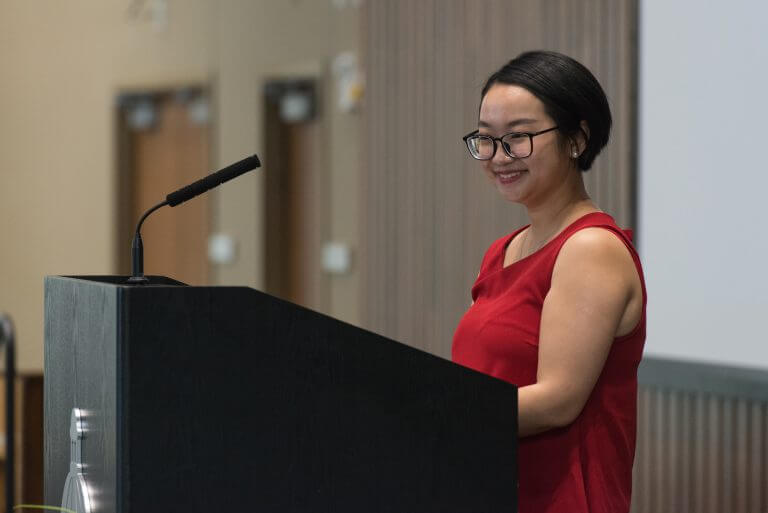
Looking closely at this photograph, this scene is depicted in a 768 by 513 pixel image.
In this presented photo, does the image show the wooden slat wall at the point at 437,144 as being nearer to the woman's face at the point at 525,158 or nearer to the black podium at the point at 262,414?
the woman's face at the point at 525,158

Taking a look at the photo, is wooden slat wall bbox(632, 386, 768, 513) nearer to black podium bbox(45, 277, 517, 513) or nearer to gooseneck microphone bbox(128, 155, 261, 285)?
black podium bbox(45, 277, 517, 513)

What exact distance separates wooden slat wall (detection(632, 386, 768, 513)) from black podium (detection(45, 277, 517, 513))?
1769 millimetres

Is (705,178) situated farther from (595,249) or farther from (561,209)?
(595,249)

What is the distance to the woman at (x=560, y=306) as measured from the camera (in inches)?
58.9

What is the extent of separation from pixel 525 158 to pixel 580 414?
1.28ft

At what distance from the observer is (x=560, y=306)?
1.52 metres

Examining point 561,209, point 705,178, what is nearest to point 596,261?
point 561,209

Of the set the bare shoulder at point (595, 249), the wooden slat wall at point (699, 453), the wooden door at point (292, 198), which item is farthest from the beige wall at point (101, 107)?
the bare shoulder at point (595, 249)

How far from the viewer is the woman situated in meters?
1.50

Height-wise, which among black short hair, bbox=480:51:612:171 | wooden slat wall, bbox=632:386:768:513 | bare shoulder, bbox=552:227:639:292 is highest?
black short hair, bbox=480:51:612:171

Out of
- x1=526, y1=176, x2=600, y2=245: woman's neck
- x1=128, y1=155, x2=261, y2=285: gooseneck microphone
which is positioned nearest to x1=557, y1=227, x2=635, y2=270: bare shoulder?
x1=526, y1=176, x2=600, y2=245: woman's neck

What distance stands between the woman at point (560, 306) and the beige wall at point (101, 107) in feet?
13.9

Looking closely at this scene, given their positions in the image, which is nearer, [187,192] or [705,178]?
[187,192]

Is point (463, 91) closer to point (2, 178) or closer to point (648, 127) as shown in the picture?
point (648, 127)
